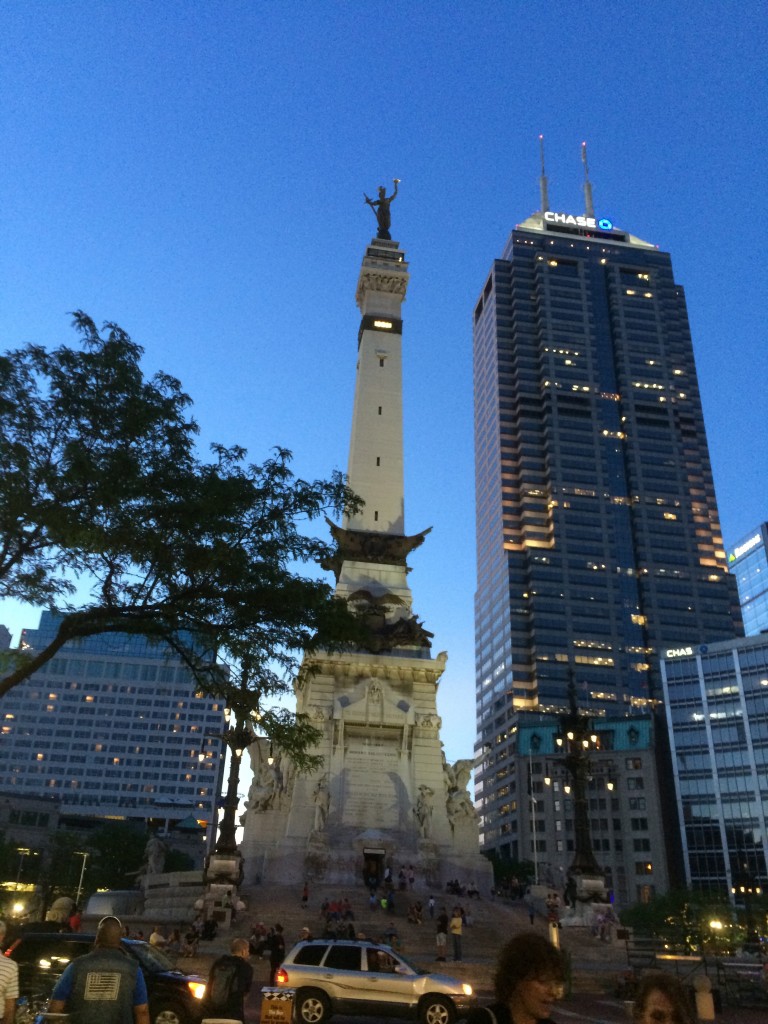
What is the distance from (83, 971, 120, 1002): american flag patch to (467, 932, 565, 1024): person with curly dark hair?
3.85 m

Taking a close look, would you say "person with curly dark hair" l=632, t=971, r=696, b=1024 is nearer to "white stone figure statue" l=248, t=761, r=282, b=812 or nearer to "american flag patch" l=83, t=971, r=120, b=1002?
"american flag patch" l=83, t=971, r=120, b=1002

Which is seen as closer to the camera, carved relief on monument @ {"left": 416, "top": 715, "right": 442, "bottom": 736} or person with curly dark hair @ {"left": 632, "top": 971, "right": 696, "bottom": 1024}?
person with curly dark hair @ {"left": 632, "top": 971, "right": 696, "bottom": 1024}

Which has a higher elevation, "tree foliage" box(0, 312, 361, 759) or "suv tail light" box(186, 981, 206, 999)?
"tree foliage" box(0, 312, 361, 759)

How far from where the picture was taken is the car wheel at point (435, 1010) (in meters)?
14.4

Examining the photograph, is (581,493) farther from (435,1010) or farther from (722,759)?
(435,1010)

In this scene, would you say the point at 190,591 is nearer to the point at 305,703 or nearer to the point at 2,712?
the point at 305,703

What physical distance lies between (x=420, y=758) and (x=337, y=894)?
30.9 feet

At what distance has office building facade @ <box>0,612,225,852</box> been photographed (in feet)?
452

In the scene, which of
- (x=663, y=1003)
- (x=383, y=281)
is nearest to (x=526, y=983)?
(x=663, y=1003)

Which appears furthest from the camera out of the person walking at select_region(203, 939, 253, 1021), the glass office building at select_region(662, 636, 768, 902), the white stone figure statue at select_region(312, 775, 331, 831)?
the glass office building at select_region(662, 636, 768, 902)

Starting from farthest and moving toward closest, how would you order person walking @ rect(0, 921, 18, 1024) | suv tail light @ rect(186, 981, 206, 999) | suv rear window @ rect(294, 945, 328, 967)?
suv rear window @ rect(294, 945, 328, 967), suv tail light @ rect(186, 981, 206, 999), person walking @ rect(0, 921, 18, 1024)

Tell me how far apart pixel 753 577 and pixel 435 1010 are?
485 ft

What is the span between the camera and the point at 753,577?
146875 mm

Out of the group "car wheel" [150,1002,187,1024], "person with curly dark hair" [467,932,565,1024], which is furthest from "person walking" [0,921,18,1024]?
"car wheel" [150,1002,187,1024]
